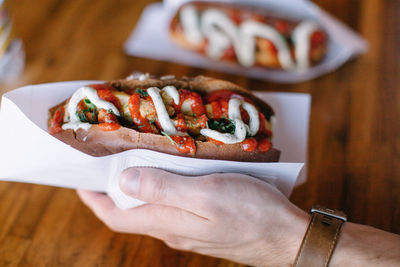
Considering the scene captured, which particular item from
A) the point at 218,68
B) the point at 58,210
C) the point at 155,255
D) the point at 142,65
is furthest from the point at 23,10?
the point at 155,255

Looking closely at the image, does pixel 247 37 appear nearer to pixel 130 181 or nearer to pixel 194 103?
pixel 194 103

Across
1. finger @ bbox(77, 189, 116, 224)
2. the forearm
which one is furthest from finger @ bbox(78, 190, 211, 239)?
the forearm

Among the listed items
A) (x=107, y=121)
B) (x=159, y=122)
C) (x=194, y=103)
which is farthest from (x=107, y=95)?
(x=194, y=103)

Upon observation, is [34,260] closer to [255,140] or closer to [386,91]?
[255,140]

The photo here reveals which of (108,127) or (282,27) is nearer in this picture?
(108,127)

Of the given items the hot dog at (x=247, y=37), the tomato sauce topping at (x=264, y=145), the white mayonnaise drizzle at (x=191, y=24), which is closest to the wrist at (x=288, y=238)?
the tomato sauce topping at (x=264, y=145)

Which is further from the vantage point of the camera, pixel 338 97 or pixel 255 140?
pixel 338 97

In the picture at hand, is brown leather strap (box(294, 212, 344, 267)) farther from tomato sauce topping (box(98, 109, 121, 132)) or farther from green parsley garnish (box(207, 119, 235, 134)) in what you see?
tomato sauce topping (box(98, 109, 121, 132))
